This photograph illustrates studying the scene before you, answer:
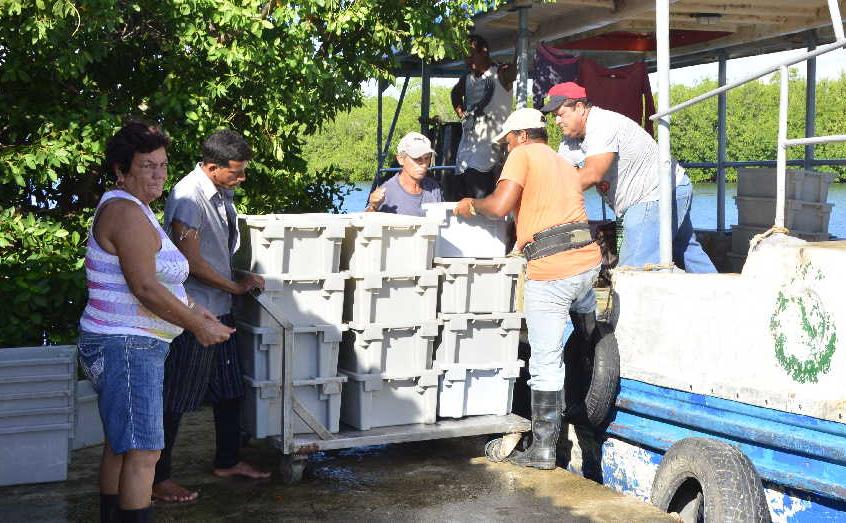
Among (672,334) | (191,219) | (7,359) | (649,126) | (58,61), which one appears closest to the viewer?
(191,219)

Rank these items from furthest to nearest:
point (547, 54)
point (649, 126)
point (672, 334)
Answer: point (649, 126), point (547, 54), point (672, 334)

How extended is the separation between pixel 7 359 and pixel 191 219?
4.43 ft

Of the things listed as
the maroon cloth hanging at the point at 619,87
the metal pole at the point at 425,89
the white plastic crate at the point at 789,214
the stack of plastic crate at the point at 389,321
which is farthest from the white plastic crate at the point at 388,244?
the metal pole at the point at 425,89

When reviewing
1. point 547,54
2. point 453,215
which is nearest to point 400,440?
point 453,215

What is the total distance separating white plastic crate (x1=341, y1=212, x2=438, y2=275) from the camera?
5770 mm

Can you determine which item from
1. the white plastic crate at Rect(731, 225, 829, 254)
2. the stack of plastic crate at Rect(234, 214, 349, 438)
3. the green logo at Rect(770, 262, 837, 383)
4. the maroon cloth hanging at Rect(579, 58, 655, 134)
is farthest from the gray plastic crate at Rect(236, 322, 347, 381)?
the maroon cloth hanging at Rect(579, 58, 655, 134)

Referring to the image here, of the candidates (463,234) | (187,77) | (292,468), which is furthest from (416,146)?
(292,468)

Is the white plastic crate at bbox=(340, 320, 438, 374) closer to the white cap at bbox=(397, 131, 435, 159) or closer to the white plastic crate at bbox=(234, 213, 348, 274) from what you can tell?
the white plastic crate at bbox=(234, 213, 348, 274)

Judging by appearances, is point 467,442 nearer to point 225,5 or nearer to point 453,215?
point 453,215

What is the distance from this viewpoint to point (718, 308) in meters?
5.67

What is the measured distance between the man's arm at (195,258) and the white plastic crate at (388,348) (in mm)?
846

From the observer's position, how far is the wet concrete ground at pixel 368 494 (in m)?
5.23

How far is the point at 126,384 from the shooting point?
154 inches

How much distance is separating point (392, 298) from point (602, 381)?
1.37 m
